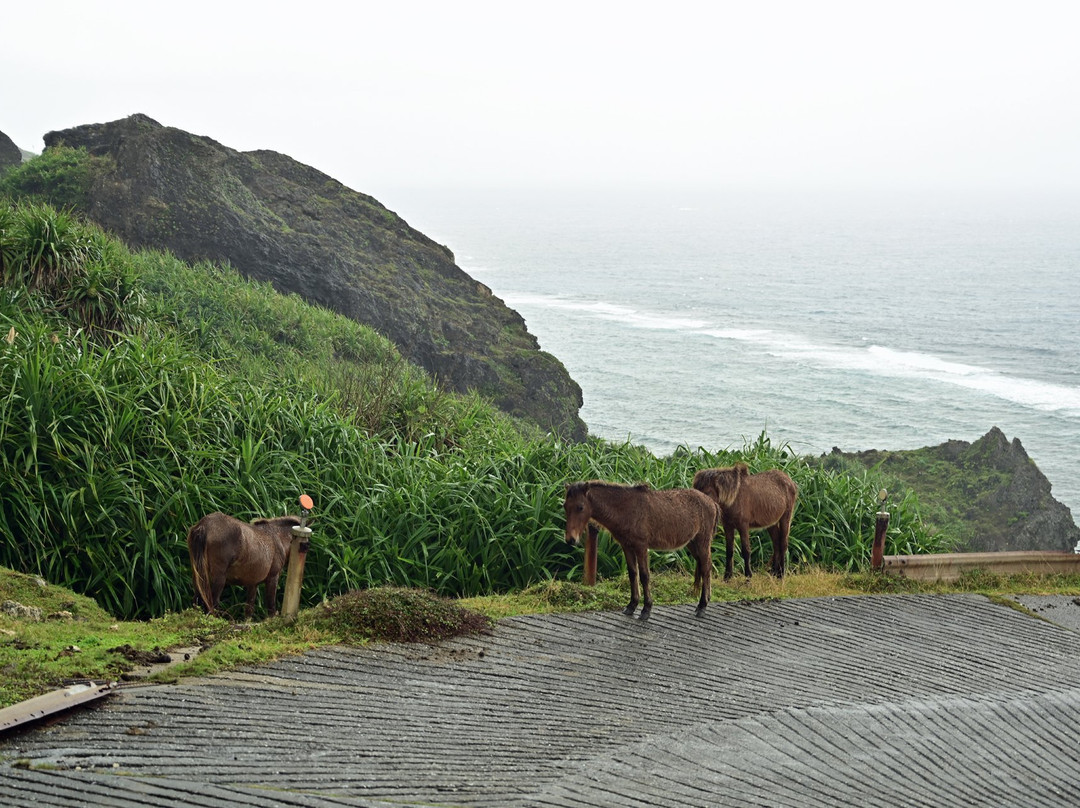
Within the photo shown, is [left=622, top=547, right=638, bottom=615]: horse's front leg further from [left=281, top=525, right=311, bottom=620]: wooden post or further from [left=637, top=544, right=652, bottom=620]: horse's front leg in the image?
[left=281, top=525, right=311, bottom=620]: wooden post

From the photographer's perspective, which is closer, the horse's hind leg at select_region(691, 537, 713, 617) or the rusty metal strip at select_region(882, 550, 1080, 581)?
the horse's hind leg at select_region(691, 537, 713, 617)

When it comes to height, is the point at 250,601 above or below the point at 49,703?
below

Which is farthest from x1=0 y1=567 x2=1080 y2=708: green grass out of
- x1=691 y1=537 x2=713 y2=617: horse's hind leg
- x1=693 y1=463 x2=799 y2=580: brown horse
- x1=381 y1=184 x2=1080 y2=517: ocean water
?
x1=381 y1=184 x2=1080 y2=517: ocean water

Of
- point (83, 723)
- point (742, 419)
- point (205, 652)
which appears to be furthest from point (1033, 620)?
point (742, 419)

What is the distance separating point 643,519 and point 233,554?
3079mm

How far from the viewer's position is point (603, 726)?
6609 millimetres

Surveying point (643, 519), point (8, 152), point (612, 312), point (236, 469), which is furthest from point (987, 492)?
point (612, 312)

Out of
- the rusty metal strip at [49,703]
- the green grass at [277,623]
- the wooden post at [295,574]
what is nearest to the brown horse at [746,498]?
the green grass at [277,623]

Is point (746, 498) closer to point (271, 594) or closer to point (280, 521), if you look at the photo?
point (280, 521)

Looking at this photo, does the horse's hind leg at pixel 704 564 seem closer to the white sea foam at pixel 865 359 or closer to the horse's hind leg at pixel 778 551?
the horse's hind leg at pixel 778 551

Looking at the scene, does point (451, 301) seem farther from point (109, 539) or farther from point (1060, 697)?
point (1060, 697)

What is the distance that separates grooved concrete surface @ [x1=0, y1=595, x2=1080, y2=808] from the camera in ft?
18.1

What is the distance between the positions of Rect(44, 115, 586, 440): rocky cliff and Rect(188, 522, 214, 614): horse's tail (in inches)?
572

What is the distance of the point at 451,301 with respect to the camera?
91.3 feet
